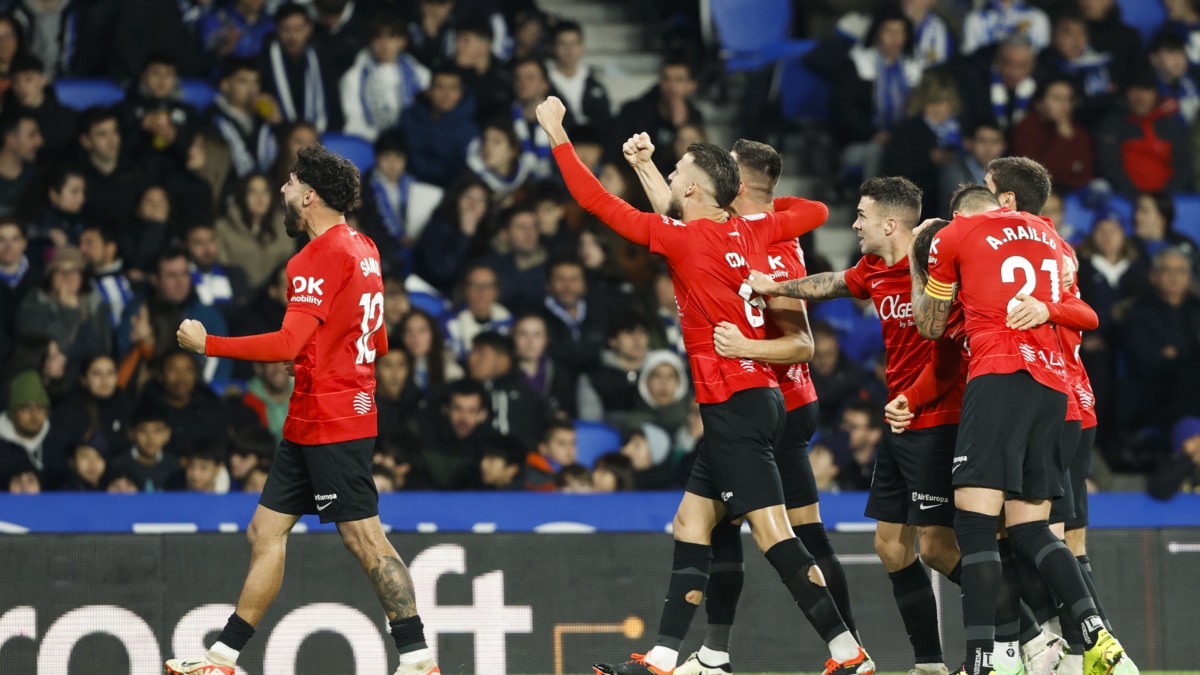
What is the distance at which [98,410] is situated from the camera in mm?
10594

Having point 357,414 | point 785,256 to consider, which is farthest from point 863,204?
point 357,414

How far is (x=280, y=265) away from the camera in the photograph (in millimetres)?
11586

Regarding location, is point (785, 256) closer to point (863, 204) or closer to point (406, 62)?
point (863, 204)

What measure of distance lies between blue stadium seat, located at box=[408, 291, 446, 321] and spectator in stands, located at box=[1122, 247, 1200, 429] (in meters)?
5.01

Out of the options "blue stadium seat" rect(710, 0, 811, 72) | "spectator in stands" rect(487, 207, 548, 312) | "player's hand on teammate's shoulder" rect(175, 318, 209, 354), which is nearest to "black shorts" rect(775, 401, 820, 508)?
"player's hand on teammate's shoulder" rect(175, 318, 209, 354)

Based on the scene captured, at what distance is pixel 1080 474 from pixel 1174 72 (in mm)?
7815

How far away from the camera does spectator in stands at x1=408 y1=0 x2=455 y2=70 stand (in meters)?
13.3

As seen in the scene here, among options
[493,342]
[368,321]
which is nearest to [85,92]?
[493,342]

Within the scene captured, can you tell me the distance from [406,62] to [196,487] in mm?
4310

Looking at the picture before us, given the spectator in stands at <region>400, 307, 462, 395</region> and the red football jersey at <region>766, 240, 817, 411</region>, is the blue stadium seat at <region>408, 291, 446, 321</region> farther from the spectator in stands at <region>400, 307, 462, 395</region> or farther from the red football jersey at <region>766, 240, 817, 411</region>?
the red football jersey at <region>766, 240, 817, 411</region>

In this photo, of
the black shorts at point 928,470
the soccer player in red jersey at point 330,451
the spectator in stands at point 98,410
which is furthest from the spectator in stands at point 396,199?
the black shorts at point 928,470

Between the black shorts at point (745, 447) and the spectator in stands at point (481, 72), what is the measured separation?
20.9 ft

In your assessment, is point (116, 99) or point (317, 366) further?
point (116, 99)

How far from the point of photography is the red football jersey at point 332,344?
22.5 ft
